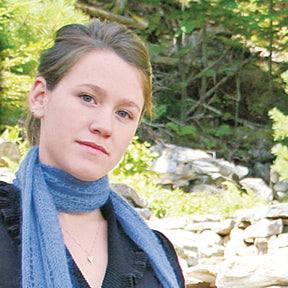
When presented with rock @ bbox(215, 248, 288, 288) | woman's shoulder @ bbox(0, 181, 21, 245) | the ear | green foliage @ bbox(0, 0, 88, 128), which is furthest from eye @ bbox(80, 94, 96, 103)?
green foliage @ bbox(0, 0, 88, 128)

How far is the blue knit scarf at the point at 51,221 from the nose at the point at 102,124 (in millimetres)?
113

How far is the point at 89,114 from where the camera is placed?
0.99 metres

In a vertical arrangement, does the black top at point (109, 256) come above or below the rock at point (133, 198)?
above

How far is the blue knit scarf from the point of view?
0.91 metres

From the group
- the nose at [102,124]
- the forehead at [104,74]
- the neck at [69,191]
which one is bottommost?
the neck at [69,191]

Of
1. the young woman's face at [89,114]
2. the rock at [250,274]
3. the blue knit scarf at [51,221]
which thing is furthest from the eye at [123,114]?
the rock at [250,274]

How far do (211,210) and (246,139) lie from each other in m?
3.70

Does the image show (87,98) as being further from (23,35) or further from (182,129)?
(182,129)

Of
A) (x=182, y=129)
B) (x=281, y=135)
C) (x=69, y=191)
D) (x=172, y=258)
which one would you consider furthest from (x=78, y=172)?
(x=182, y=129)

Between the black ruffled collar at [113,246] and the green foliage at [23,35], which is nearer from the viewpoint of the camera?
the black ruffled collar at [113,246]

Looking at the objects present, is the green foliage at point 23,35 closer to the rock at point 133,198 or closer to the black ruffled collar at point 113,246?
the rock at point 133,198

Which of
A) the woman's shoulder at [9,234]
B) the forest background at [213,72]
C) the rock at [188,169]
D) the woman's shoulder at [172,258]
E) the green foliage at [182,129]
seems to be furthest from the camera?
the green foliage at [182,129]

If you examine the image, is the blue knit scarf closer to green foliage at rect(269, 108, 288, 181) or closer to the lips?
the lips

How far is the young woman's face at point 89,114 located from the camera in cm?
99
